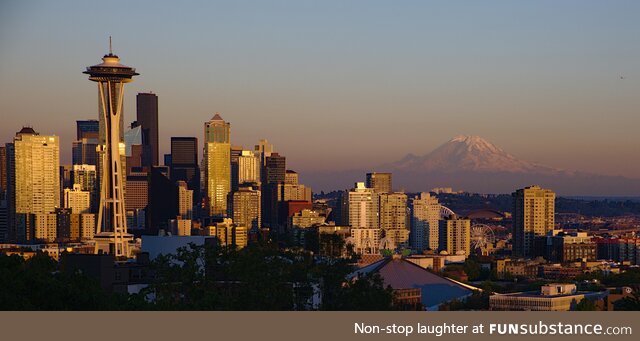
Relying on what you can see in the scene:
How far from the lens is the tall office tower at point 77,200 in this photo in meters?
180

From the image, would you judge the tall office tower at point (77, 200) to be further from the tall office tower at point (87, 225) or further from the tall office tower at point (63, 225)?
the tall office tower at point (87, 225)

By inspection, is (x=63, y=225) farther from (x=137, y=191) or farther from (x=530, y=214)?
(x=530, y=214)

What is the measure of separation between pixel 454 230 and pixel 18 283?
5893 inches

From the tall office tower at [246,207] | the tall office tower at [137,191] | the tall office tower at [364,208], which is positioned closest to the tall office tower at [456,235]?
the tall office tower at [364,208]

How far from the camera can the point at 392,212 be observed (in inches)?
7549

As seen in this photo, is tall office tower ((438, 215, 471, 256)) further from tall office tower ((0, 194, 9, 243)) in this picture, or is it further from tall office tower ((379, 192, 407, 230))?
tall office tower ((0, 194, 9, 243))

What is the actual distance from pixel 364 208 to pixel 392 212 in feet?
17.5

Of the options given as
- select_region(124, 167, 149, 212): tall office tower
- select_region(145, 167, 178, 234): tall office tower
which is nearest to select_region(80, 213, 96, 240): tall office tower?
select_region(145, 167, 178, 234): tall office tower

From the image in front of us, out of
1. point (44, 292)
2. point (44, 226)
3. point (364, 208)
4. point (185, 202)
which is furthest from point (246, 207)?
point (44, 292)

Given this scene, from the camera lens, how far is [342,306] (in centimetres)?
4053

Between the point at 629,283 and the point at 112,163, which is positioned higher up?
the point at 112,163

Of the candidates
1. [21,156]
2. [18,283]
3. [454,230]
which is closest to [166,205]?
[21,156]

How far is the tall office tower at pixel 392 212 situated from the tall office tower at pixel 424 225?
164 cm
